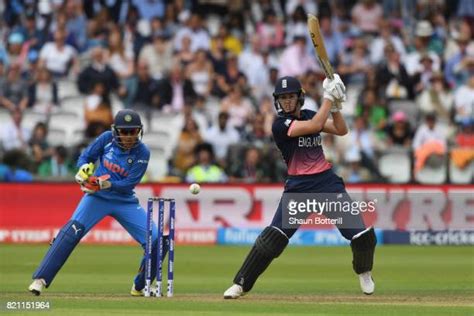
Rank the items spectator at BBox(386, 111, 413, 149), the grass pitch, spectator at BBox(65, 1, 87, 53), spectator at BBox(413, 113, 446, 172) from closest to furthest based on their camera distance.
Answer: the grass pitch < spectator at BBox(413, 113, 446, 172) < spectator at BBox(386, 111, 413, 149) < spectator at BBox(65, 1, 87, 53)

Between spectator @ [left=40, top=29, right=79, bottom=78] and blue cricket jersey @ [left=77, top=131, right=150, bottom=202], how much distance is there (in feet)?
31.1

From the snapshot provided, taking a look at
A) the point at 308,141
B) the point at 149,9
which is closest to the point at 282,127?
the point at 308,141

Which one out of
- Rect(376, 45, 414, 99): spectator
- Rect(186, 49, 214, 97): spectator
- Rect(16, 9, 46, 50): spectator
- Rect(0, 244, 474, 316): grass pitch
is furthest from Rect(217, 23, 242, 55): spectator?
Rect(0, 244, 474, 316): grass pitch

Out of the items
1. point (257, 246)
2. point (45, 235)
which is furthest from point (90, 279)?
point (45, 235)

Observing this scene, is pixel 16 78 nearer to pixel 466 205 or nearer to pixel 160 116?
pixel 160 116

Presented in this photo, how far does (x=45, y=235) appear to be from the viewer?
59.4ft

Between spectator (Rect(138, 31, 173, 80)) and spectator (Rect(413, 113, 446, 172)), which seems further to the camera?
spectator (Rect(138, 31, 173, 80))

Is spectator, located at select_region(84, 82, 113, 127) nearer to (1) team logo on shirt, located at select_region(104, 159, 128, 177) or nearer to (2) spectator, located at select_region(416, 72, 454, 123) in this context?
(2) spectator, located at select_region(416, 72, 454, 123)

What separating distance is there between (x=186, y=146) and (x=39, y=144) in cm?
219

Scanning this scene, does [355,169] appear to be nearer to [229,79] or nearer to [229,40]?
[229,79]

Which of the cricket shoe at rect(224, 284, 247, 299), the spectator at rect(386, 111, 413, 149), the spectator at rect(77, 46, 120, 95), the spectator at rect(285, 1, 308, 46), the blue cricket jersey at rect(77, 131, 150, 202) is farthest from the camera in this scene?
the spectator at rect(285, 1, 308, 46)

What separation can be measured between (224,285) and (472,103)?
885 centimetres

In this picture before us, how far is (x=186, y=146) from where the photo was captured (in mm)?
18797

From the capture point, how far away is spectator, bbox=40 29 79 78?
20.3 meters
